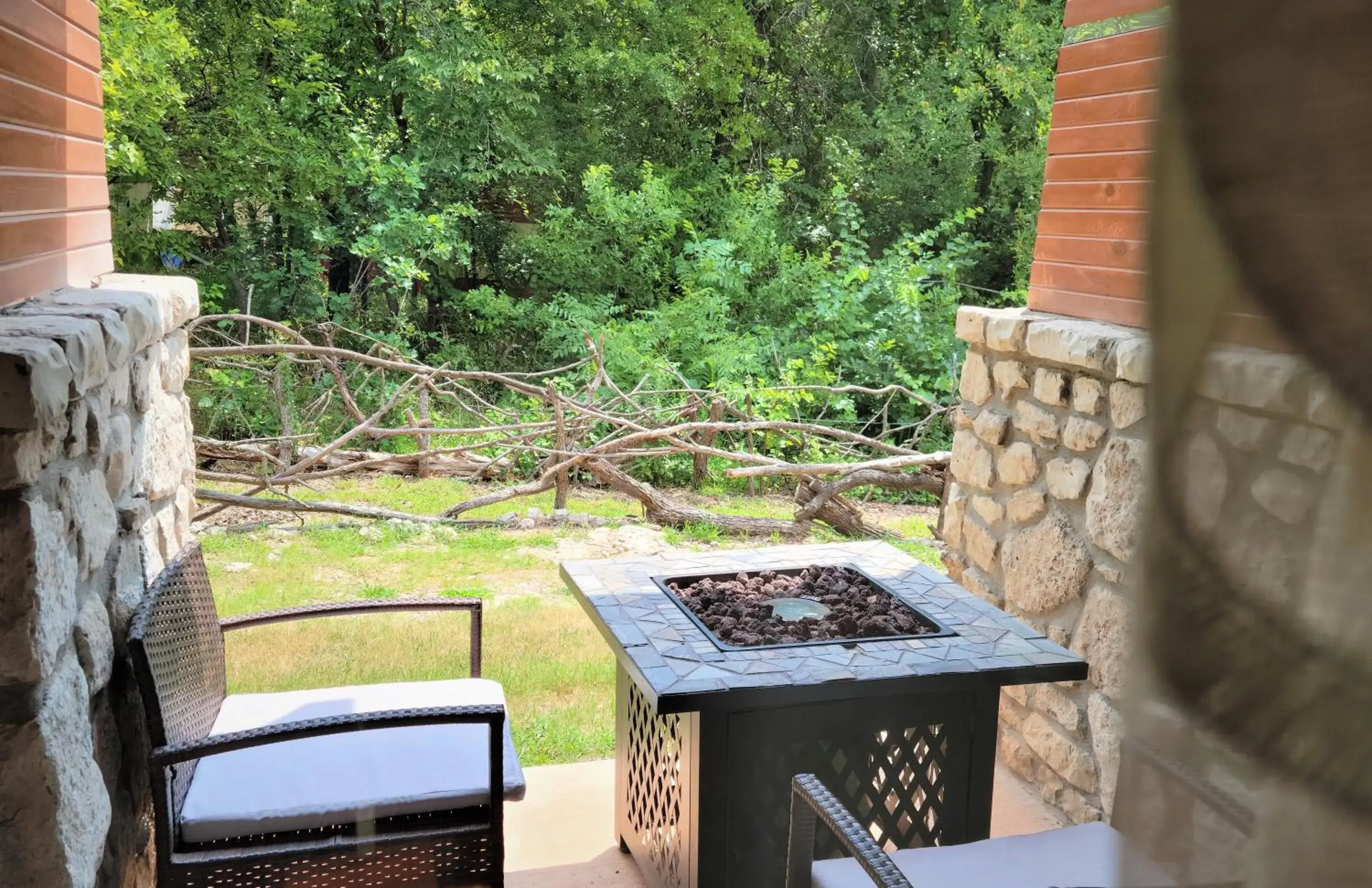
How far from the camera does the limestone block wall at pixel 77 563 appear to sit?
1.43 m

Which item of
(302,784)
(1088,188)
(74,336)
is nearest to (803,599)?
(302,784)

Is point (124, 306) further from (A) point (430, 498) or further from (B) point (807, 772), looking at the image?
(A) point (430, 498)

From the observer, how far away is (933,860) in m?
1.79

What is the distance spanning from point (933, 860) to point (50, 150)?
2.13 m

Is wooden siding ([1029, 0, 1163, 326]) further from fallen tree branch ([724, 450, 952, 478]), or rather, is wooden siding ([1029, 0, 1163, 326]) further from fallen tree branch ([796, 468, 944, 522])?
fallen tree branch ([796, 468, 944, 522])

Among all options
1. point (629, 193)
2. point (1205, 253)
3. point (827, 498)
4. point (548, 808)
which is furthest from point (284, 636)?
point (629, 193)

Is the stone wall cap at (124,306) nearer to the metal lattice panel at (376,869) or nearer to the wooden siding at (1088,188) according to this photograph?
the metal lattice panel at (376,869)

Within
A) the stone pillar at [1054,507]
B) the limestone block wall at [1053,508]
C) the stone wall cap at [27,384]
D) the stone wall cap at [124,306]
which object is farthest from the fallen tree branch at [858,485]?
the stone wall cap at [27,384]

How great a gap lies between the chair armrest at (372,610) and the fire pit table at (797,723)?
13.9 inches

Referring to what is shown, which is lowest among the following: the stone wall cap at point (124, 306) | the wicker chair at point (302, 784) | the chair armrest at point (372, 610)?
the wicker chair at point (302, 784)

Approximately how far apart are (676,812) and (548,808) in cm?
79

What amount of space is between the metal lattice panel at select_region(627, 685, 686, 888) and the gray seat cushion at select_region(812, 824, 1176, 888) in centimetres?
53

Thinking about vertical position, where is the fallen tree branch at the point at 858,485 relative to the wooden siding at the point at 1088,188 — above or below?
below

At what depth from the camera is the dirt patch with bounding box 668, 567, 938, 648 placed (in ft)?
7.74
